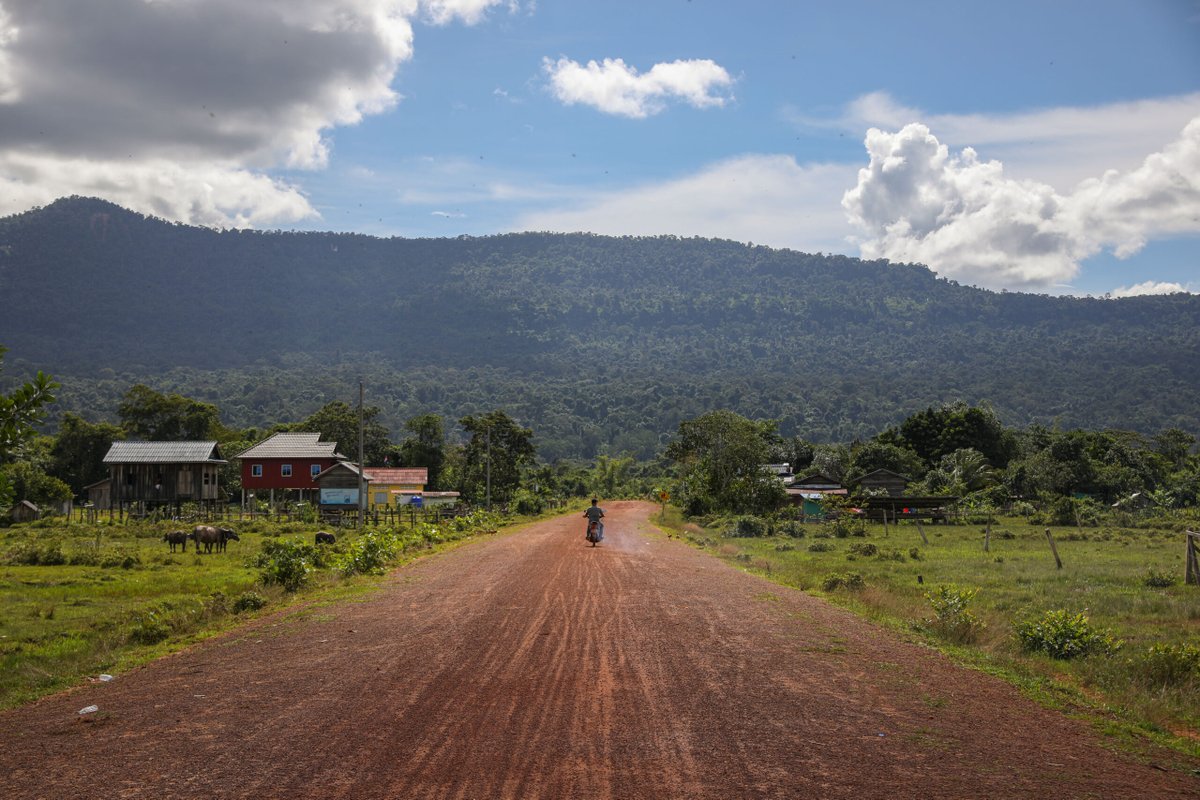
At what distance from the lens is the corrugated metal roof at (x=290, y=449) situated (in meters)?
63.9

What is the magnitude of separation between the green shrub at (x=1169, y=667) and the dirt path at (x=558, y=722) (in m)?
2.39

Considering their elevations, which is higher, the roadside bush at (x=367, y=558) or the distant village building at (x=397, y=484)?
the roadside bush at (x=367, y=558)

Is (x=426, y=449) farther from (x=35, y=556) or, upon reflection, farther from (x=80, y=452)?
(x=35, y=556)

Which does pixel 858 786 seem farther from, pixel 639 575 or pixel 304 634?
pixel 639 575

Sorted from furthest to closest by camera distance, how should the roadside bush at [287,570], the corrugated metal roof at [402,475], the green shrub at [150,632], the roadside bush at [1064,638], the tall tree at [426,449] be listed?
the tall tree at [426,449], the corrugated metal roof at [402,475], the roadside bush at [287,570], the green shrub at [150,632], the roadside bush at [1064,638]

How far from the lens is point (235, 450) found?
90000 millimetres

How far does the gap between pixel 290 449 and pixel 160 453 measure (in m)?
9.25

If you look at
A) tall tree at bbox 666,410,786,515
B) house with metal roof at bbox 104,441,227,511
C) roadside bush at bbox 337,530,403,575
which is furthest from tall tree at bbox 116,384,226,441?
roadside bush at bbox 337,530,403,575

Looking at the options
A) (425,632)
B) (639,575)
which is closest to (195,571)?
(639,575)

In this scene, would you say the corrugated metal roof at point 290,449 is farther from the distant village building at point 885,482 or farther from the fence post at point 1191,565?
the fence post at point 1191,565

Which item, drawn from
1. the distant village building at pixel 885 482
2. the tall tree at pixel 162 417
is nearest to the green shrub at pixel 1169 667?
the distant village building at pixel 885 482

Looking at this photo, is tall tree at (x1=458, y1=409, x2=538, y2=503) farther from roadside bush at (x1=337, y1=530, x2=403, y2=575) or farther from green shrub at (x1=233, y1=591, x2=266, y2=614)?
green shrub at (x1=233, y1=591, x2=266, y2=614)

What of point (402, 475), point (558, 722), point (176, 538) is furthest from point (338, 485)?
point (558, 722)

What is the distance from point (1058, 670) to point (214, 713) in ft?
36.2
